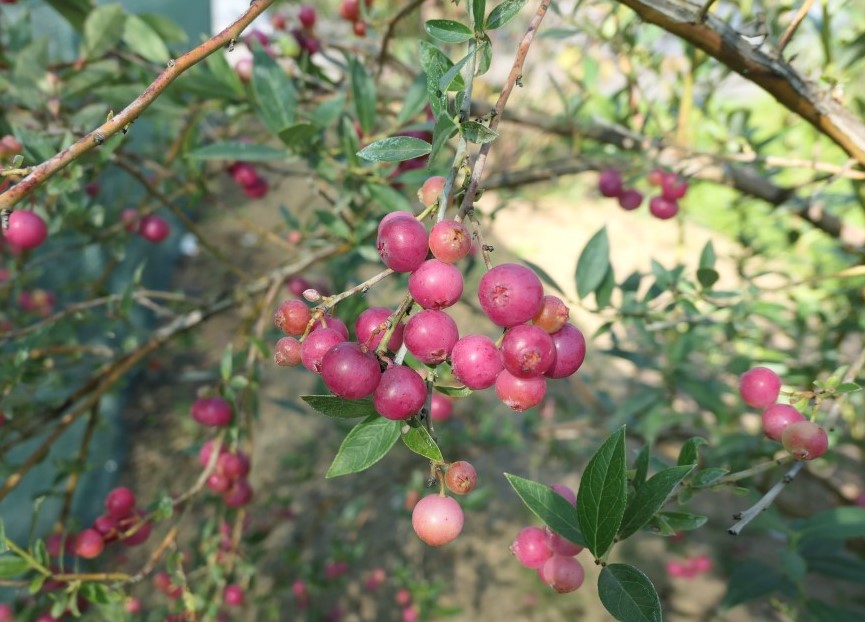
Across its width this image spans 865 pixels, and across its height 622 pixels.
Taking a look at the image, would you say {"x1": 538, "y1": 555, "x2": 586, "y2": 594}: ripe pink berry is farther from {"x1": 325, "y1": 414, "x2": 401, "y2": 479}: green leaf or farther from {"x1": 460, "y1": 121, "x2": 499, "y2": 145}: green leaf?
{"x1": 460, "y1": 121, "x2": 499, "y2": 145}: green leaf

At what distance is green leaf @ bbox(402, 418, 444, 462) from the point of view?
490mm

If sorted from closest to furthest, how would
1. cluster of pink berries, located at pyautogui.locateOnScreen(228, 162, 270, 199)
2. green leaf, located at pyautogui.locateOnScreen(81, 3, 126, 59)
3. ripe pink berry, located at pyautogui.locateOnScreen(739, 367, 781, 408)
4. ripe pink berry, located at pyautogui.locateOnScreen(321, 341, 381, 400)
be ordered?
ripe pink berry, located at pyautogui.locateOnScreen(321, 341, 381, 400) → ripe pink berry, located at pyautogui.locateOnScreen(739, 367, 781, 408) → green leaf, located at pyautogui.locateOnScreen(81, 3, 126, 59) → cluster of pink berries, located at pyautogui.locateOnScreen(228, 162, 270, 199)

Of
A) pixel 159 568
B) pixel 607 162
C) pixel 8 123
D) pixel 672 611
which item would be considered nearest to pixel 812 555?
pixel 607 162

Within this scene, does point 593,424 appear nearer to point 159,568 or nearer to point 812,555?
point 812,555

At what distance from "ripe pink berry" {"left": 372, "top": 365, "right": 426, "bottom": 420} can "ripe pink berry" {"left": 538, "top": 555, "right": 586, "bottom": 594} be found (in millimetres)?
296

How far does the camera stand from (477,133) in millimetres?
501

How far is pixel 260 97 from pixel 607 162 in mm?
824

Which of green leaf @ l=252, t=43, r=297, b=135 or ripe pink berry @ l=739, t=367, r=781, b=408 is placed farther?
green leaf @ l=252, t=43, r=297, b=135

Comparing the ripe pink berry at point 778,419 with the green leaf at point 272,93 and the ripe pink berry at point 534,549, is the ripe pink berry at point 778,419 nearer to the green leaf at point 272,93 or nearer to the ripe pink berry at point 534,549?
the ripe pink berry at point 534,549

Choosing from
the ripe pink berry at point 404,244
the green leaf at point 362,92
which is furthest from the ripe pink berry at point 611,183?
the ripe pink berry at point 404,244

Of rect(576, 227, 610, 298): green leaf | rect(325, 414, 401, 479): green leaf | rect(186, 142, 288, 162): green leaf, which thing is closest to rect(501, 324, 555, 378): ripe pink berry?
rect(325, 414, 401, 479): green leaf

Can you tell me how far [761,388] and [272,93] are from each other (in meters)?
0.87

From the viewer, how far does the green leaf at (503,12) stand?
0.56m

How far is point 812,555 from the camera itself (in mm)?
1123
